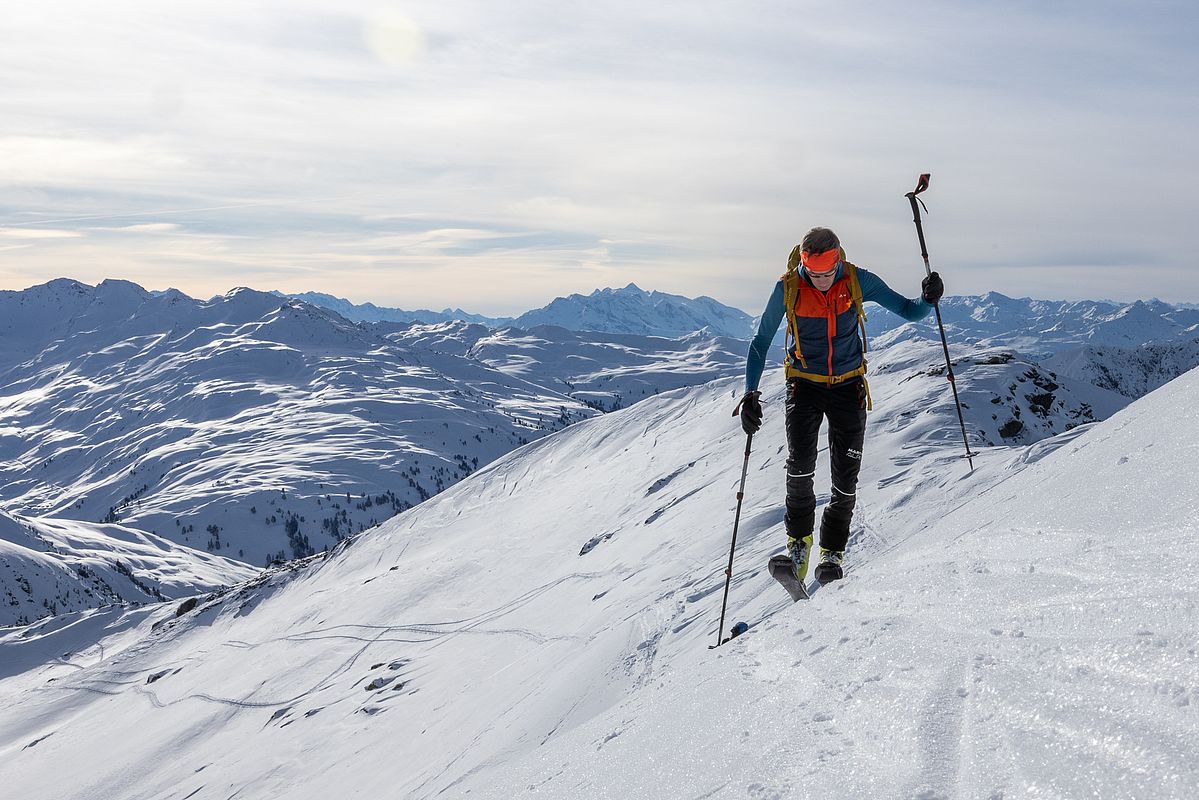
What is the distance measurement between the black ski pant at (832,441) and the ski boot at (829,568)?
0.07m

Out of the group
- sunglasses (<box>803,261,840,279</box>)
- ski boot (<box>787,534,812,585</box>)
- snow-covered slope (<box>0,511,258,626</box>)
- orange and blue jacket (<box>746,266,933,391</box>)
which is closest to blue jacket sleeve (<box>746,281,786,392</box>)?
orange and blue jacket (<box>746,266,933,391</box>)

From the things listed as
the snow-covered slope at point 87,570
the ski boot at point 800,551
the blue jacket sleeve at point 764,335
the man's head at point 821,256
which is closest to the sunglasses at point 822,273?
the man's head at point 821,256

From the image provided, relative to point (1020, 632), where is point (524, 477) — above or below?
below

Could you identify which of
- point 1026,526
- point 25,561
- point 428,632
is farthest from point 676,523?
point 25,561

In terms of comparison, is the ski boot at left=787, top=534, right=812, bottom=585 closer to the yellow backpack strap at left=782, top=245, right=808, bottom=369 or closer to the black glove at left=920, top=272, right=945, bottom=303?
the yellow backpack strap at left=782, top=245, right=808, bottom=369

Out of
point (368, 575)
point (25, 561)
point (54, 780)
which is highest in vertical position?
point (368, 575)

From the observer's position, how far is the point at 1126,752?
2.42 m

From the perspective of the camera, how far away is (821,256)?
704 cm

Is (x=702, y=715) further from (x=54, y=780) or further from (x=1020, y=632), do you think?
(x=54, y=780)

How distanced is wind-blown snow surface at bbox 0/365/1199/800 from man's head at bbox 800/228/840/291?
2.62 m

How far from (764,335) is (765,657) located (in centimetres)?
349

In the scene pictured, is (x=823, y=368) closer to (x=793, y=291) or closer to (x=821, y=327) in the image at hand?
(x=821, y=327)

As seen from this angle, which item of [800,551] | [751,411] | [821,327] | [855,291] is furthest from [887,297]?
[800,551]

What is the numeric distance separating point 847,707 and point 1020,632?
936 millimetres
